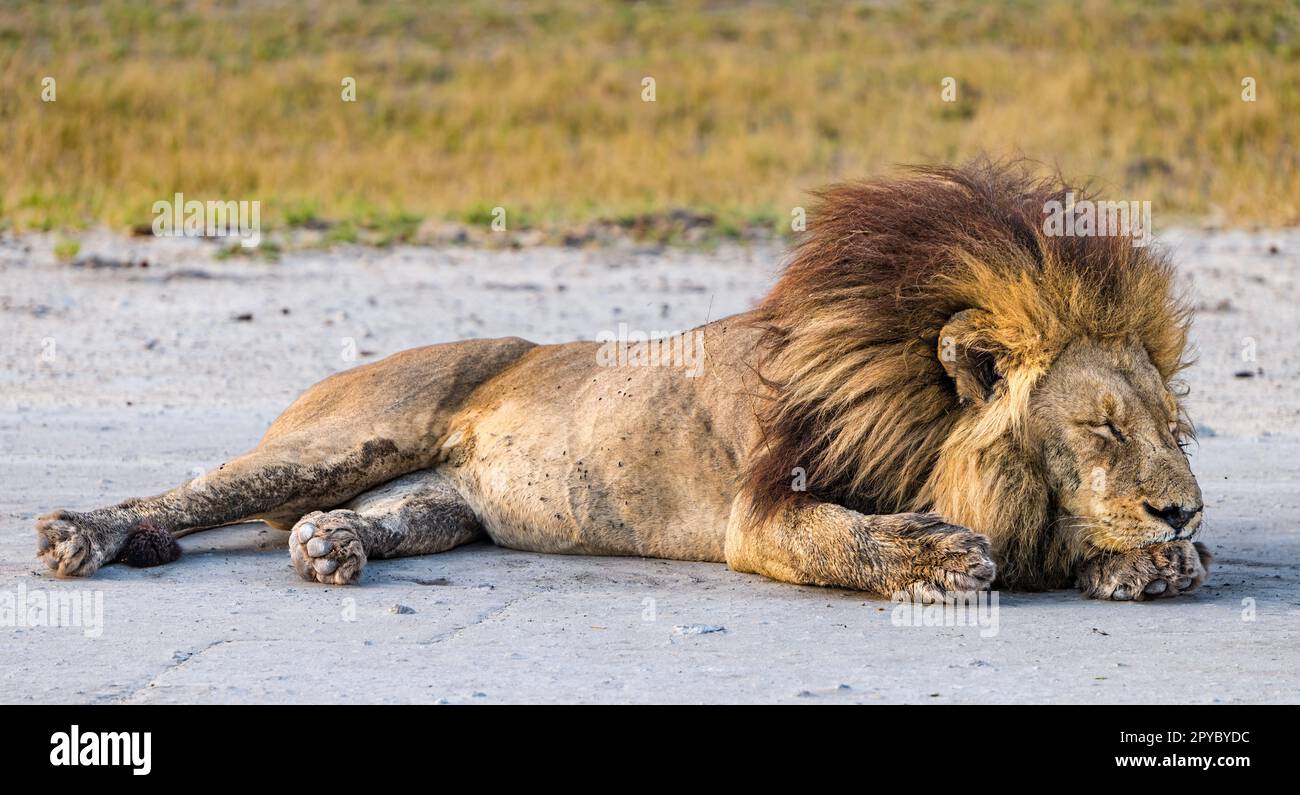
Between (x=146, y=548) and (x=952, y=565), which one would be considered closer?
(x=952, y=565)

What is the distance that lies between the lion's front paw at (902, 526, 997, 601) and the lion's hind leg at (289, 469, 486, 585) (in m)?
1.74

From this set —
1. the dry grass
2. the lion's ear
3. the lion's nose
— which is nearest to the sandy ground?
the lion's nose

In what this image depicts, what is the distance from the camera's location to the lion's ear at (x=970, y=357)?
504 cm

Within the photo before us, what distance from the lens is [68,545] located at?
17.7 ft

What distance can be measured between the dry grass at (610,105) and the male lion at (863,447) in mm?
5461

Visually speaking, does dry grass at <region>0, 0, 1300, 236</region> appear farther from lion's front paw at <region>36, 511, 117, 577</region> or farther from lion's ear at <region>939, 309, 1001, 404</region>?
lion's front paw at <region>36, 511, 117, 577</region>

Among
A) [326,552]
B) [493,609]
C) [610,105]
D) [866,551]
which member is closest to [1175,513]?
[866,551]

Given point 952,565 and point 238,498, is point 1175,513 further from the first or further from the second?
point 238,498

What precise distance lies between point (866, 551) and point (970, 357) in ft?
2.07

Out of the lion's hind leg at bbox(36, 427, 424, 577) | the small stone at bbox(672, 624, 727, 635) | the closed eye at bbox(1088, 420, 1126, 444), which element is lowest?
the small stone at bbox(672, 624, 727, 635)

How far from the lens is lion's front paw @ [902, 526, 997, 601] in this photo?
480 cm

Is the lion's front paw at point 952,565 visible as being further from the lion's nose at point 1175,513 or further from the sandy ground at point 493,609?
the lion's nose at point 1175,513

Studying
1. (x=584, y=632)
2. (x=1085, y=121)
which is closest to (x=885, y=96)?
(x=1085, y=121)

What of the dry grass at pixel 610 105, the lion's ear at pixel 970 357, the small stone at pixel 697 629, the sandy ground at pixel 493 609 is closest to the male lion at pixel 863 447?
the lion's ear at pixel 970 357
